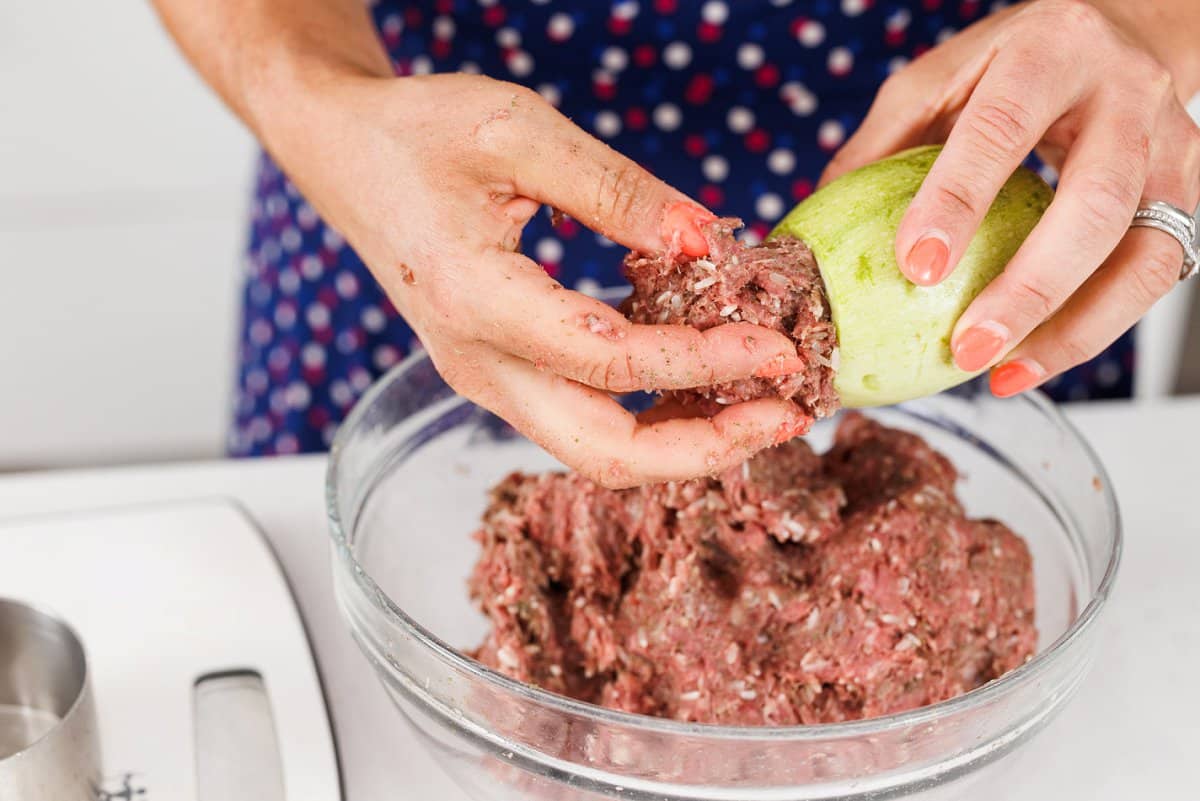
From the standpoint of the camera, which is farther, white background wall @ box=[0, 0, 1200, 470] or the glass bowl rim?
white background wall @ box=[0, 0, 1200, 470]

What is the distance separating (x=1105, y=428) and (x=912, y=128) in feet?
1.98

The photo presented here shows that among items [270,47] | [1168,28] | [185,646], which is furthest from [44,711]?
[1168,28]

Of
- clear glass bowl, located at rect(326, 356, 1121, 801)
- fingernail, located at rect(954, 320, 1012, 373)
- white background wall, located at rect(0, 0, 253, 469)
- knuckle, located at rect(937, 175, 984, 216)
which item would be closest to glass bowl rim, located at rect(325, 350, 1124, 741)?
clear glass bowl, located at rect(326, 356, 1121, 801)

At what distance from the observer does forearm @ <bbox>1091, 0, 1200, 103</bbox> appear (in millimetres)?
1191

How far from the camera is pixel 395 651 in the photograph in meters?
0.99

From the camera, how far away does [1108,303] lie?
3.39 feet

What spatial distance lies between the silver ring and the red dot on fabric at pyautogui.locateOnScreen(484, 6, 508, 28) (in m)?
0.86

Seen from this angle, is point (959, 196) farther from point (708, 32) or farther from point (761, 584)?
point (708, 32)

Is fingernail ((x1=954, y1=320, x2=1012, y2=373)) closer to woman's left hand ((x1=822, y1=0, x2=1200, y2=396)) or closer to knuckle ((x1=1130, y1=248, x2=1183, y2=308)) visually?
woman's left hand ((x1=822, y1=0, x2=1200, y2=396))

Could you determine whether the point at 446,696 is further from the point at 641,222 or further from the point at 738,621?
the point at 641,222

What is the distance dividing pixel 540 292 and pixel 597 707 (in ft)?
0.97

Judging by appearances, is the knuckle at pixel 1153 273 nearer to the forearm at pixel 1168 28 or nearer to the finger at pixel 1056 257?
the finger at pixel 1056 257

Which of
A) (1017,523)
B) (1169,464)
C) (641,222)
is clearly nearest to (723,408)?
(641,222)

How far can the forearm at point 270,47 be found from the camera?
118 cm
